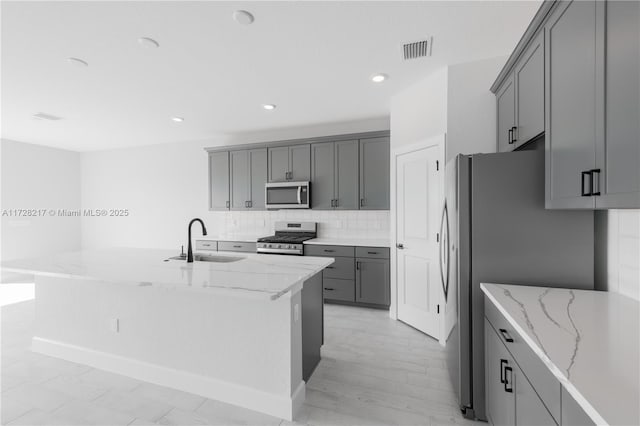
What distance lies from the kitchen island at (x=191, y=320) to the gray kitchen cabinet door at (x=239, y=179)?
7.67 ft

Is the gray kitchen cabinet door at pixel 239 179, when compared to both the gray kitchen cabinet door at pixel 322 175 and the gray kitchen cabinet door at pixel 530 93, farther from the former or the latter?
the gray kitchen cabinet door at pixel 530 93

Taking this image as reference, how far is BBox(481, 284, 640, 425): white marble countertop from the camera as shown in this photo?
73 cm

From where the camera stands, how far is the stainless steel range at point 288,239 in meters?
4.23

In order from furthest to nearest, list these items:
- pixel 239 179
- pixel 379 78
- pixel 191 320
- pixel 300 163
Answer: pixel 239 179 → pixel 300 163 → pixel 379 78 → pixel 191 320

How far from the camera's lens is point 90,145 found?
603 cm

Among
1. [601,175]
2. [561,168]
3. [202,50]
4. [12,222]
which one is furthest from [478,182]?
[12,222]

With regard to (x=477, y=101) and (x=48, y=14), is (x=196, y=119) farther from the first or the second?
(x=477, y=101)

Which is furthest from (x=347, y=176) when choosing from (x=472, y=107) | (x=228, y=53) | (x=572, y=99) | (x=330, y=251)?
(x=572, y=99)

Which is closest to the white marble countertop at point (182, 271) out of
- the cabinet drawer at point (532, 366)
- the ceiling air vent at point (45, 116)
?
the cabinet drawer at point (532, 366)

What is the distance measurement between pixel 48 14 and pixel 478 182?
10.0ft

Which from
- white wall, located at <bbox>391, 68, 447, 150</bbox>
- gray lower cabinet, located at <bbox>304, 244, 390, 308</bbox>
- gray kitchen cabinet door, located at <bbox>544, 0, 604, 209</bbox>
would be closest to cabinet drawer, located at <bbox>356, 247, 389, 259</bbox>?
gray lower cabinet, located at <bbox>304, 244, 390, 308</bbox>

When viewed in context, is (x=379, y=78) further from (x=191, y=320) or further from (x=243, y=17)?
Answer: (x=191, y=320)

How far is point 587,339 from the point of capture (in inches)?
41.1

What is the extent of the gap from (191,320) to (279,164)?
2.96m
